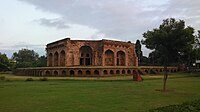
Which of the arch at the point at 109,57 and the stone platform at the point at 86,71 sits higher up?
the arch at the point at 109,57

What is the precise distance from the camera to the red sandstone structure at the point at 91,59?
39.5 metres

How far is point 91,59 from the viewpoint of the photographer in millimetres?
49312

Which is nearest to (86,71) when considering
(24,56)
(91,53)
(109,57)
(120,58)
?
(91,53)

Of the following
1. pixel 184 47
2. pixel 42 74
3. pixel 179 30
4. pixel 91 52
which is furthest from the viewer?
pixel 91 52

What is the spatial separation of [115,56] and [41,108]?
40.9 metres

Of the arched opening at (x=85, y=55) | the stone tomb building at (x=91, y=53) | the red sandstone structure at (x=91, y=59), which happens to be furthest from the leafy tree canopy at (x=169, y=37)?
the arched opening at (x=85, y=55)

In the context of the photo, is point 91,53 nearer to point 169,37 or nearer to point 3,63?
point 3,63

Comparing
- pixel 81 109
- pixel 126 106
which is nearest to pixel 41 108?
pixel 81 109

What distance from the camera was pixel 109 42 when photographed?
48.0 metres

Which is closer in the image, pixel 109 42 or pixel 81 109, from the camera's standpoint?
pixel 81 109

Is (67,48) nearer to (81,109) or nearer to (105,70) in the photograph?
(105,70)

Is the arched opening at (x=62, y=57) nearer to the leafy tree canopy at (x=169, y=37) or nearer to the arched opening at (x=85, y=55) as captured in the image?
the arched opening at (x=85, y=55)

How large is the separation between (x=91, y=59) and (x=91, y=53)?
1.27 metres

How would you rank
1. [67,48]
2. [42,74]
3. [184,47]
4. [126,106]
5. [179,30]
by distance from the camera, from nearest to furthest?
[126,106], [179,30], [184,47], [42,74], [67,48]
